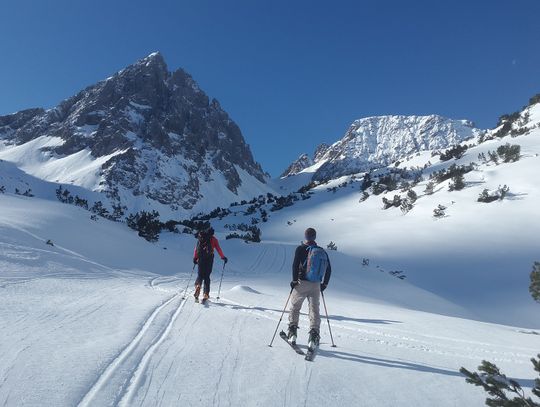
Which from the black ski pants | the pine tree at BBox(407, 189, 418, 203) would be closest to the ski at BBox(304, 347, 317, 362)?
the black ski pants

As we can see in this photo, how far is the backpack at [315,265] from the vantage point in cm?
586

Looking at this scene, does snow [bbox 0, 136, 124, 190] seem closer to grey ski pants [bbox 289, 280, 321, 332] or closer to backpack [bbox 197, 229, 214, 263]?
backpack [bbox 197, 229, 214, 263]

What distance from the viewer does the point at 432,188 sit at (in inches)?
1361

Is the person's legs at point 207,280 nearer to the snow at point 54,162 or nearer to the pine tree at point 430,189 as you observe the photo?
the pine tree at point 430,189

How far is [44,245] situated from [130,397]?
13.0 meters

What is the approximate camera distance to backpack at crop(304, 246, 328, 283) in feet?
19.2

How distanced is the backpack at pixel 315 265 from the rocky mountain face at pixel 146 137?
93.8 m

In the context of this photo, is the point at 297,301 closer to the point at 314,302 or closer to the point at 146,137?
the point at 314,302

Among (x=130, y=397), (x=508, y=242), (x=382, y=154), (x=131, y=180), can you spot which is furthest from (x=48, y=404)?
(x=382, y=154)

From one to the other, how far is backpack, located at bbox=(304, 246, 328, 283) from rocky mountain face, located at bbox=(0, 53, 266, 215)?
93834 millimetres

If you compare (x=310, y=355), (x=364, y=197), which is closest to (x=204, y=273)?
(x=310, y=355)

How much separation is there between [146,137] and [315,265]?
127027 mm

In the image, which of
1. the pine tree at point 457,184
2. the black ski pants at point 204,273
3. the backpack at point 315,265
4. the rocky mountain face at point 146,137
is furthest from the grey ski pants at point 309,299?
the rocky mountain face at point 146,137

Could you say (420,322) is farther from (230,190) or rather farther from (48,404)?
(230,190)
